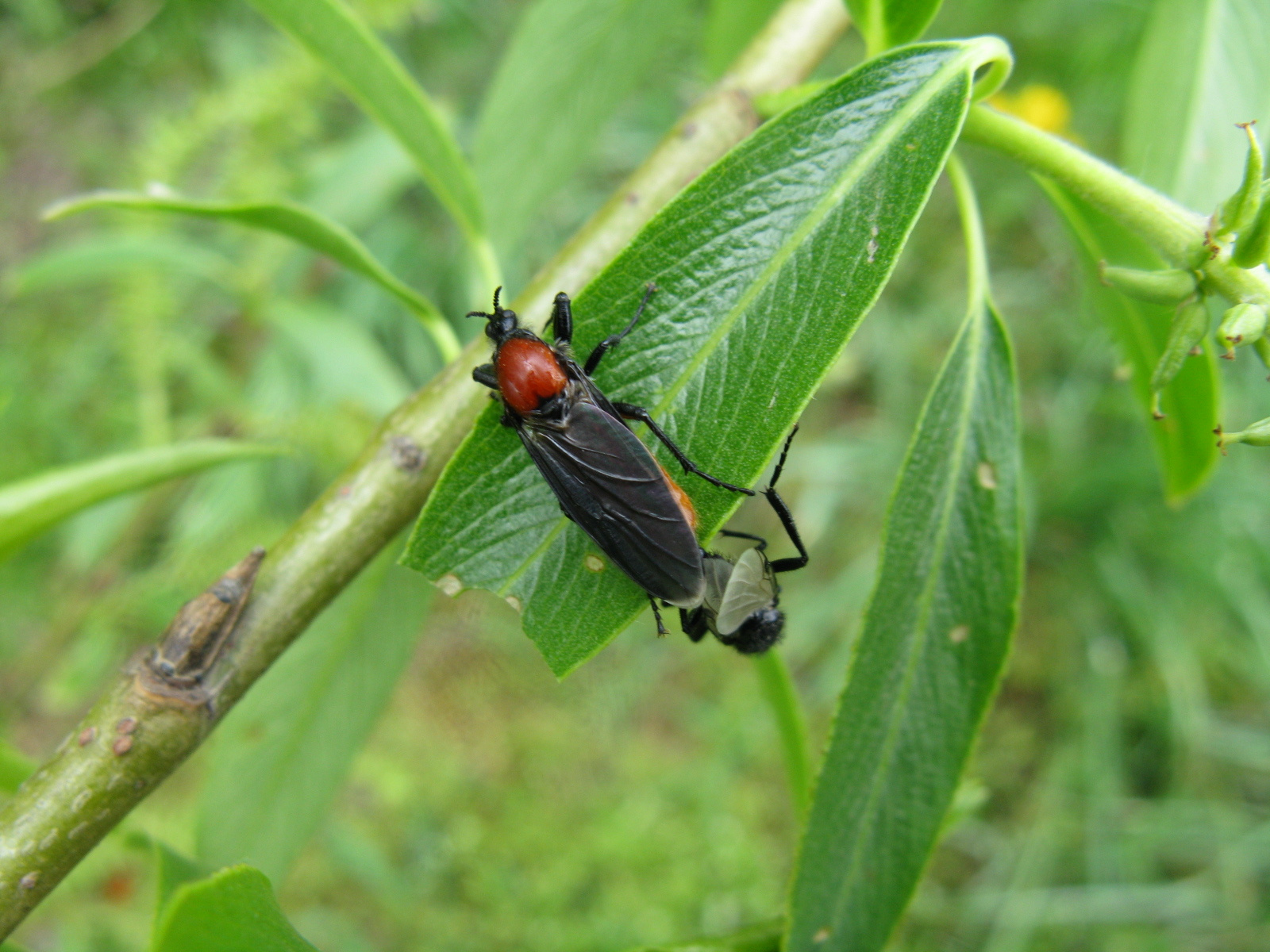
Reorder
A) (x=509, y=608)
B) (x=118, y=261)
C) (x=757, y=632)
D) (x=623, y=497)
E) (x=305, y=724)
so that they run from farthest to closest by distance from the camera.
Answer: (x=509, y=608) < (x=118, y=261) < (x=757, y=632) < (x=305, y=724) < (x=623, y=497)

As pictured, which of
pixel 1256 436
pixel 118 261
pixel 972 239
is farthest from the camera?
pixel 118 261

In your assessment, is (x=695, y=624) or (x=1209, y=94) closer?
(x=1209, y=94)

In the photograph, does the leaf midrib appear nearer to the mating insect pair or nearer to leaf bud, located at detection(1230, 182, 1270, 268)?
the mating insect pair

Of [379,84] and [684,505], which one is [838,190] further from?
[379,84]

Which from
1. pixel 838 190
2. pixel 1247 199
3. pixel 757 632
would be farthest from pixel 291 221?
pixel 1247 199

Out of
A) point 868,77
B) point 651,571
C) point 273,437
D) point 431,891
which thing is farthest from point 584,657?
point 431,891

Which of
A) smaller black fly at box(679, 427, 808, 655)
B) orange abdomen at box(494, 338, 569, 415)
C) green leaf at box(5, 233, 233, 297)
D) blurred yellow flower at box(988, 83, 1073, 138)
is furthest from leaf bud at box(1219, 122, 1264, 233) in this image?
blurred yellow flower at box(988, 83, 1073, 138)

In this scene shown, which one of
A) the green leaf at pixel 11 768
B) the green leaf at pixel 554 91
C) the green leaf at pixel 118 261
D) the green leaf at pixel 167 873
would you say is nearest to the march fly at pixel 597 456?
the green leaf at pixel 554 91

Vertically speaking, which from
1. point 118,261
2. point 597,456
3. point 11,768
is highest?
point 118,261
